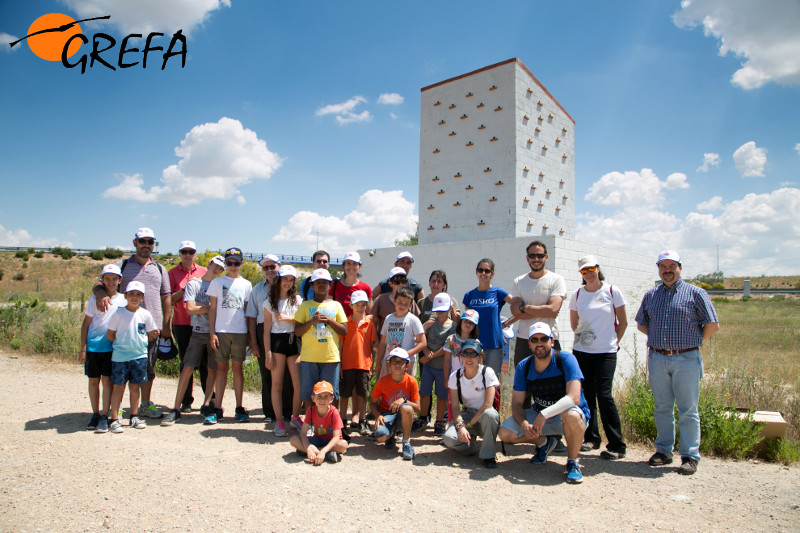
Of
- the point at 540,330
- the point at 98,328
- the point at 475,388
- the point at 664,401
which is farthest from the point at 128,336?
the point at 664,401

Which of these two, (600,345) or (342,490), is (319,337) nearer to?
(342,490)

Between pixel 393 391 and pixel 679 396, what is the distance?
274cm

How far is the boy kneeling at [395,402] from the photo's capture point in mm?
4594

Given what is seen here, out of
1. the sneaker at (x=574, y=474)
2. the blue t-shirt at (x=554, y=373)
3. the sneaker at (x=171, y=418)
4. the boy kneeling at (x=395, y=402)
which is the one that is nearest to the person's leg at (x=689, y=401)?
Answer: the blue t-shirt at (x=554, y=373)

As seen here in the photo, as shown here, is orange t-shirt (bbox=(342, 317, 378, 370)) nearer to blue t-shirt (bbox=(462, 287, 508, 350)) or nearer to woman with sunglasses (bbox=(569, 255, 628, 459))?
blue t-shirt (bbox=(462, 287, 508, 350))

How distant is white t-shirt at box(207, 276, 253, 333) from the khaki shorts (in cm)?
7

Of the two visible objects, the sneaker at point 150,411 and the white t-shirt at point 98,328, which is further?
the sneaker at point 150,411

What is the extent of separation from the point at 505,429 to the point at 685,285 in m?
2.22

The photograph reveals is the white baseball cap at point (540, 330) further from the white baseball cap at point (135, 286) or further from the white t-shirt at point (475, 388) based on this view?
the white baseball cap at point (135, 286)

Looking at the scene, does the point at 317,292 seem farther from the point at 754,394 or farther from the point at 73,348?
the point at 73,348

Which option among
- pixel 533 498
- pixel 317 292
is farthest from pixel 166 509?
pixel 533 498

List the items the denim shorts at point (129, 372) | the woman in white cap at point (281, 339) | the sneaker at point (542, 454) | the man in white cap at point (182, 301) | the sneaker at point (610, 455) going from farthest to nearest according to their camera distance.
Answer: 1. the man in white cap at point (182, 301)
2. the woman in white cap at point (281, 339)
3. the denim shorts at point (129, 372)
4. the sneaker at point (610, 455)
5. the sneaker at point (542, 454)

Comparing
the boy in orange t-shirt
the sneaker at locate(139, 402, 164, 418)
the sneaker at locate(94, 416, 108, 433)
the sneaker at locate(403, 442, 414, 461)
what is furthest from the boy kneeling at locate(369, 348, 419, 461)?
the sneaker at locate(94, 416, 108, 433)

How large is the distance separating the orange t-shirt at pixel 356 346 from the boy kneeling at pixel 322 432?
27.0 inches
